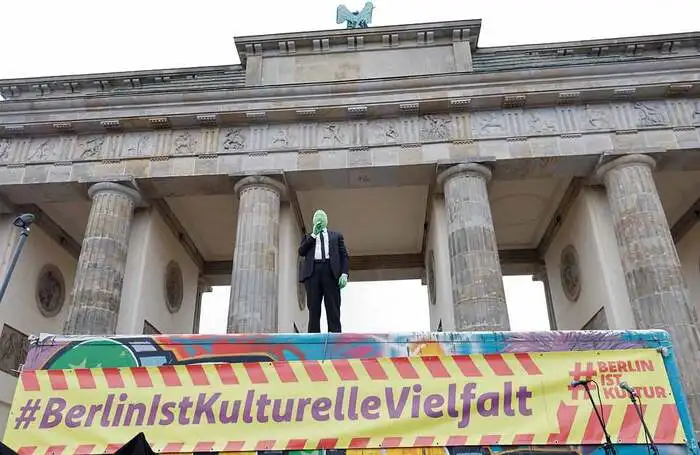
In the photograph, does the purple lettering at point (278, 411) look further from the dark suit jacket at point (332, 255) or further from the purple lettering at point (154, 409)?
the dark suit jacket at point (332, 255)

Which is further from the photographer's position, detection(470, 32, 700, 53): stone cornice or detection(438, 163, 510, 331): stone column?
detection(470, 32, 700, 53): stone cornice

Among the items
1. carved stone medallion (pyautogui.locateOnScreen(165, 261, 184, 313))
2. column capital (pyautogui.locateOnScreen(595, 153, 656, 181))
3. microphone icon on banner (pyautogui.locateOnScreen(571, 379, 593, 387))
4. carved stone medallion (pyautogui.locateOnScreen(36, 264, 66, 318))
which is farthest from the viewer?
carved stone medallion (pyautogui.locateOnScreen(165, 261, 184, 313))

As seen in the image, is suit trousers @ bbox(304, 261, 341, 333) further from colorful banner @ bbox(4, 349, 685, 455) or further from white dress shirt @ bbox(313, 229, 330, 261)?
colorful banner @ bbox(4, 349, 685, 455)

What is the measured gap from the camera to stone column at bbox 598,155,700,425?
1267 centimetres

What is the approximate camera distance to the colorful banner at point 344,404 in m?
4.71

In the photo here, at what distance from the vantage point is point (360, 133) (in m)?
16.4

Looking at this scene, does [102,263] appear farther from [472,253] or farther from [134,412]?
[134,412]

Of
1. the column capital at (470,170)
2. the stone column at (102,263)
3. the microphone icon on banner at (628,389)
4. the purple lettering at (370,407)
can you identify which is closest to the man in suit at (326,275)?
the purple lettering at (370,407)

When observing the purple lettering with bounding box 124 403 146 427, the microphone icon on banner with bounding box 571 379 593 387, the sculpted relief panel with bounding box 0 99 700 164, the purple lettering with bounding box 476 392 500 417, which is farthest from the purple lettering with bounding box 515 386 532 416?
the sculpted relief panel with bounding box 0 99 700 164

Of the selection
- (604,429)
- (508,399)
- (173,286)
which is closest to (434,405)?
(508,399)

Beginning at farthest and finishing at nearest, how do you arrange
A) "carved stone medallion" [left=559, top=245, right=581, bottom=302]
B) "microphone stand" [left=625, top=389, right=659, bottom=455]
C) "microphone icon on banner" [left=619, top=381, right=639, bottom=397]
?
"carved stone medallion" [left=559, top=245, right=581, bottom=302]
"microphone icon on banner" [left=619, top=381, right=639, bottom=397]
"microphone stand" [left=625, top=389, right=659, bottom=455]

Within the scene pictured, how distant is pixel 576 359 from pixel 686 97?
1441 cm

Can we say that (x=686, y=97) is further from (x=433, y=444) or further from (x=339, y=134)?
(x=433, y=444)

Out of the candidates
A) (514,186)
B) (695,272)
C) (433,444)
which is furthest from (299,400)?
(695,272)
